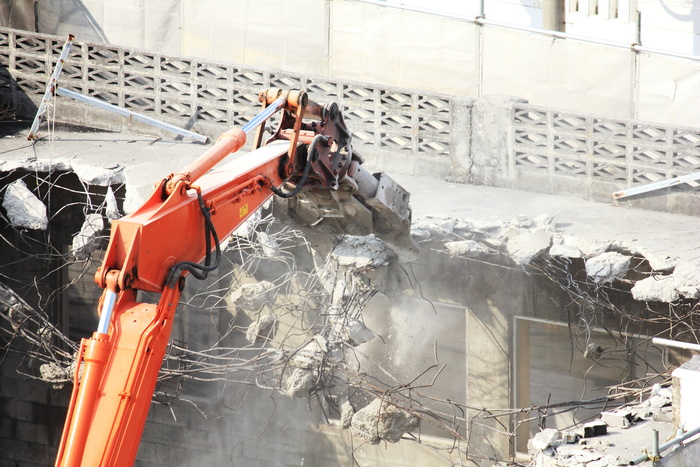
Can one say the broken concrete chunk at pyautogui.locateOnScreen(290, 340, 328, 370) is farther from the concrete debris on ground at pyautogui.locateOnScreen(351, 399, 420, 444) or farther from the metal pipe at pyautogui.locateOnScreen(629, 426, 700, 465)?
the metal pipe at pyautogui.locateOnScreen(629, 426, 700, 465)

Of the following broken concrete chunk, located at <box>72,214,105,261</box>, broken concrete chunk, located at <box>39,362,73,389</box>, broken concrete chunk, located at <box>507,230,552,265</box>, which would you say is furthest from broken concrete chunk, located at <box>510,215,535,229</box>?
broken concrete chunk, located at <box>39,362,73,389</box>

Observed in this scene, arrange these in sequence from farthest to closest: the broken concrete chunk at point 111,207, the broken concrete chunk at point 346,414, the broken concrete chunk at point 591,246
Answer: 1. the broken concrete chunk at point 346,414
2. the broken concrete chunk at point 111,207
3. the broken concrete chunk at point 591,246

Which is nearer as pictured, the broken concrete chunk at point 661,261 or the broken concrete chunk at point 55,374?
the broken concrete chunk at point 661,261

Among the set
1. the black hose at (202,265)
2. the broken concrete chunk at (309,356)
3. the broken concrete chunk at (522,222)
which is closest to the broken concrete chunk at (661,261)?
the broken concrete chunk at (522,222)

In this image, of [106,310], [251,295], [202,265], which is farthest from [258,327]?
[106,310]

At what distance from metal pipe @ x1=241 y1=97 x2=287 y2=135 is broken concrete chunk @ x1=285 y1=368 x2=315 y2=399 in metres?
4.49

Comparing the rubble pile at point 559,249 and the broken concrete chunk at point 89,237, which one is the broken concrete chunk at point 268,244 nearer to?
the rubble pile at point 559,249

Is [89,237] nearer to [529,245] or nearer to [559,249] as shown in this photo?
[529,245]

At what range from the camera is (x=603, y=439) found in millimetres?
7535

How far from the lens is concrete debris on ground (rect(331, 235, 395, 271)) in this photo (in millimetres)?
9117

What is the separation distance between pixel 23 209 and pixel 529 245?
6229 mm

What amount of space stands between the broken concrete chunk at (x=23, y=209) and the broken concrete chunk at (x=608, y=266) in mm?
6651

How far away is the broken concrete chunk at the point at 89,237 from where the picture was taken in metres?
10.3

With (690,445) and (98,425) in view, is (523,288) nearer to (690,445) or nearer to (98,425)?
(690,445)
